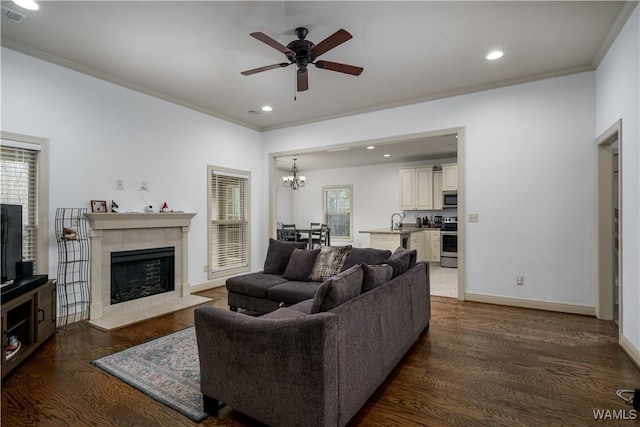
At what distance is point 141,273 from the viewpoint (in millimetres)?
4348

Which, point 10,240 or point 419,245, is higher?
point 10,240

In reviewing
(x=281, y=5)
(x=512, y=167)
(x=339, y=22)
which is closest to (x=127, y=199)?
(x=281, y=5)

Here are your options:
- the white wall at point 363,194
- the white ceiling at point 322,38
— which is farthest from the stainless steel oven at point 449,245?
the white ceiling at point 322,38

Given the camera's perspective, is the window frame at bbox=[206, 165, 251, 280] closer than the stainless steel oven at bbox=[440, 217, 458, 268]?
Yes

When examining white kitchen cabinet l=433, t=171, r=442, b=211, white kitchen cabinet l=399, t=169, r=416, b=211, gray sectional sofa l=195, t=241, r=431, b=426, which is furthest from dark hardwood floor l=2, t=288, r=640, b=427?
white kitchen cabinet l=399, t=169, r=416, b=211

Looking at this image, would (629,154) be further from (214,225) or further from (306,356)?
(214,225)

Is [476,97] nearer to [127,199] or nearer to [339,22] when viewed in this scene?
[339,22]

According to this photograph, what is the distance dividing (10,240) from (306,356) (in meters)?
2.86

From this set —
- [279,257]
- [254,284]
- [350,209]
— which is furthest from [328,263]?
[350,209]

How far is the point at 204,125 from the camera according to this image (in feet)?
17.2

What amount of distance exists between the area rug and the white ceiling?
2928 mm

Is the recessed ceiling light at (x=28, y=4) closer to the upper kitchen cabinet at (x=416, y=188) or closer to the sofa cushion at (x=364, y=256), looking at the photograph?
the sofa cushion at (x=364, y=256)

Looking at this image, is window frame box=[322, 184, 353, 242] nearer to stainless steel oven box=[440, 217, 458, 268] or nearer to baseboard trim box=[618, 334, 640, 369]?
stainless steel oven box=[440, 217, 458, 268]

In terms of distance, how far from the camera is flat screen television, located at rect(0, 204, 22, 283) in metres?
2.63
